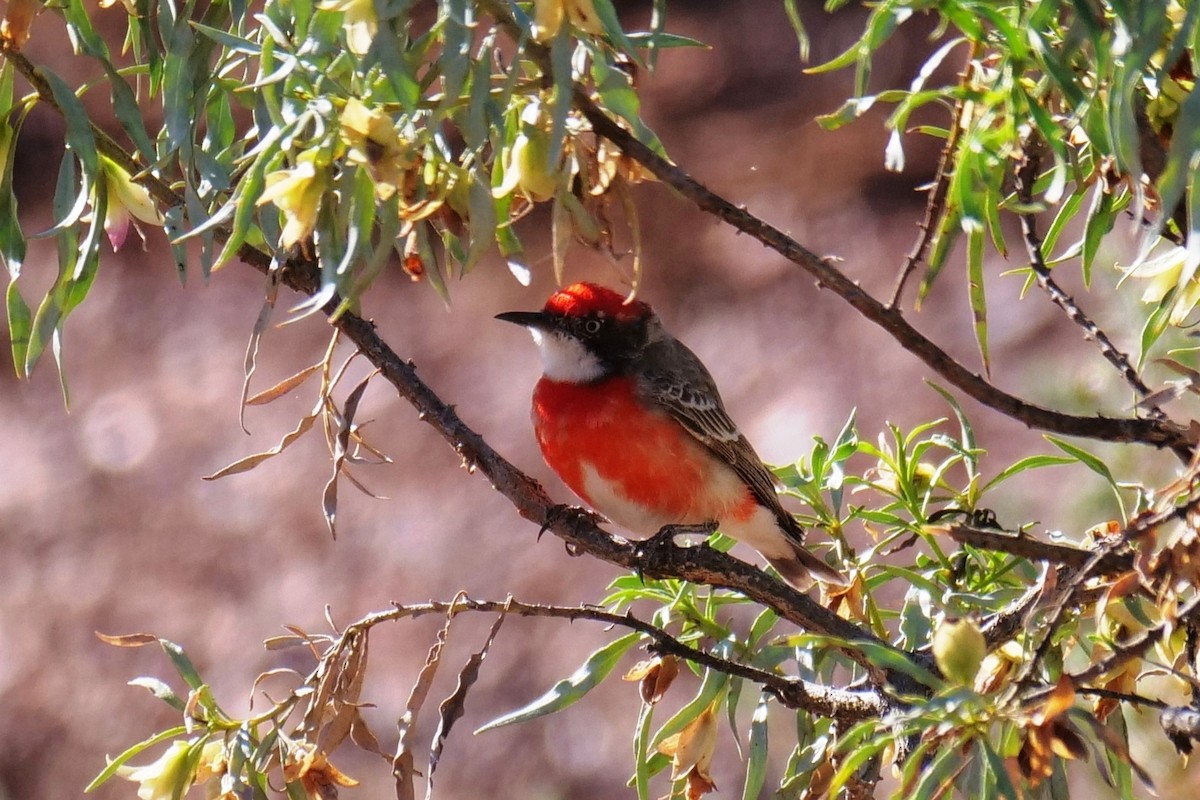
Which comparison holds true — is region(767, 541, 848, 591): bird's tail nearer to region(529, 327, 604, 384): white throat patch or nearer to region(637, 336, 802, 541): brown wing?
region(637, 336, 802, 541): brown wing

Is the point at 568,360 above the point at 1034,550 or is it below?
below

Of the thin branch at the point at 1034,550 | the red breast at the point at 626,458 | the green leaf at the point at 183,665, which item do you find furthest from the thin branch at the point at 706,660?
the red breast at the point at 626,458

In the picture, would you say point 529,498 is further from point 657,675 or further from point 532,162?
point 532,162

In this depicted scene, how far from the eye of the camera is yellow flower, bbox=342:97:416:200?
5.83ft

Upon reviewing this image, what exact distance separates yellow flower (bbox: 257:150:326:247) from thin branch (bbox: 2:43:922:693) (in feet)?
2.24

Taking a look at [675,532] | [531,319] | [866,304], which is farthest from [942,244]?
[531,319]

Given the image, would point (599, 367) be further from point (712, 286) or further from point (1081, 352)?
point (712, 286)

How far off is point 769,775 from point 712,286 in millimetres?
3889

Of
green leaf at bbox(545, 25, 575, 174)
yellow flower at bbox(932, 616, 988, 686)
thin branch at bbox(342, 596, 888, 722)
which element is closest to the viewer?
green leaf at bbox(545, 25, 575, 174)

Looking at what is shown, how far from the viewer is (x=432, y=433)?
9883 mm

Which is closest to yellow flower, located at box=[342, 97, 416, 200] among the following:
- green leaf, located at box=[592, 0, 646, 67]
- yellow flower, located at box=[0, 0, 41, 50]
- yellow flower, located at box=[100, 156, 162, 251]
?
green leaf, located at box=[592, 0, 646, 67]

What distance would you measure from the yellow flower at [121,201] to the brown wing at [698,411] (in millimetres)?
2284

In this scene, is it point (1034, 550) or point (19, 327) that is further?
point (19, 327)

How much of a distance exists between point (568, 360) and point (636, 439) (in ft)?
1.22
